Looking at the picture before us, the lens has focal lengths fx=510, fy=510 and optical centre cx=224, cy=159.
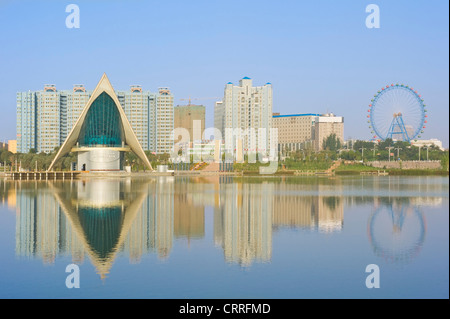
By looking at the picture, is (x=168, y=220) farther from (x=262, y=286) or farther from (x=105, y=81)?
(x=105, y=81)

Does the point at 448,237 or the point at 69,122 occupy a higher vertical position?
the point at 69,122

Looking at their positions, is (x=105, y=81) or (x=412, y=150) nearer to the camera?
(x=105, y=81)

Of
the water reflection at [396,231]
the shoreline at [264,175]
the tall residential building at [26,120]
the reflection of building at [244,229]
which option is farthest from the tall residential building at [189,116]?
the water reflection at [396,231]

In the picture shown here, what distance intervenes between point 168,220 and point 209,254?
5.02 meters

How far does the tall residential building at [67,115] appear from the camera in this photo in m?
96.1

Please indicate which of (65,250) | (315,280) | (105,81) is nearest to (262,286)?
(315,280)

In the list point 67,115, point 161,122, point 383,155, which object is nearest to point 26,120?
point 67,115

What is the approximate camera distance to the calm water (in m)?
8.63

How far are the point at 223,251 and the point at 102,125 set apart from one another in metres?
48.6

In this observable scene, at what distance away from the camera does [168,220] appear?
16.1 meters

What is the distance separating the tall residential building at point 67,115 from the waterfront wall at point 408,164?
43.3 metres

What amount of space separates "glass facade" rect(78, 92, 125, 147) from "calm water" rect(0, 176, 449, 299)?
37.5m

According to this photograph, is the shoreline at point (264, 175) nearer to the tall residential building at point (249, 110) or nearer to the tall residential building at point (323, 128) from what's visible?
the tall residential building at point (249, 110)

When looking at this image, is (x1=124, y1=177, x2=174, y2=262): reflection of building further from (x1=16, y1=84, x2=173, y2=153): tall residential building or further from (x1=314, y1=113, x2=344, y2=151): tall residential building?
(x1=314, y1=113, x2=344, y2=151): tall residential building
